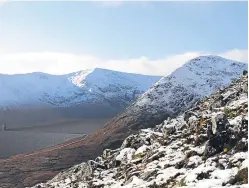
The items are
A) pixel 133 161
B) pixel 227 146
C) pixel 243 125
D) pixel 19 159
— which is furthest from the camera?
pixel 19 159

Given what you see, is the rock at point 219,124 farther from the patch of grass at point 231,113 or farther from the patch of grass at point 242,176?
the patch of grass at point 242,176

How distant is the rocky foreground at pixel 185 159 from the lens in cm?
2689

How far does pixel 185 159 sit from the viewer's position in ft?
106

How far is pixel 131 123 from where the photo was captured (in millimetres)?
197125

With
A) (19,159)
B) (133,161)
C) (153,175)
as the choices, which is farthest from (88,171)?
(19,159)

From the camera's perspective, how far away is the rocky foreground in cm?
2689

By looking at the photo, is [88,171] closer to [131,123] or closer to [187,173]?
[187,173]

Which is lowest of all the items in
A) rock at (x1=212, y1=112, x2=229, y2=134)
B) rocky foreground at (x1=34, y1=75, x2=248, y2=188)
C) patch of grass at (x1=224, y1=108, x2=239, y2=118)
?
rocky foreground at (x1=34, y1=75, x2=248, y2=188)

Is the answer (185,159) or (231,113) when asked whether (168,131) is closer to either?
(231,113)

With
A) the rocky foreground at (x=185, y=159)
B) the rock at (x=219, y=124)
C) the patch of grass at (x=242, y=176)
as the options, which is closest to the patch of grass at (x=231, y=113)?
the rocky foreground at (x=185, y=159)

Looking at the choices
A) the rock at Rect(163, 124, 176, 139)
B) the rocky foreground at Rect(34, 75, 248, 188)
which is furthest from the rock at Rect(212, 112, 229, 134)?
the rock at Rect(163, 124, 176, 139)

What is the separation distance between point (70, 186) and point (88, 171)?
2.55 meters

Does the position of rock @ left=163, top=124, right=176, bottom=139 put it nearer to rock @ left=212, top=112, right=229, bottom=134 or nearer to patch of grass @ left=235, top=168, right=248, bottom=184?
rock @ left=212, top=112, right=229, bottom=134

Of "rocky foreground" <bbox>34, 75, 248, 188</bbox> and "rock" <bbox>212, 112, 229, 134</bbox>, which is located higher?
"rock" <bbox>212, 112, 229, 134</bbox>
